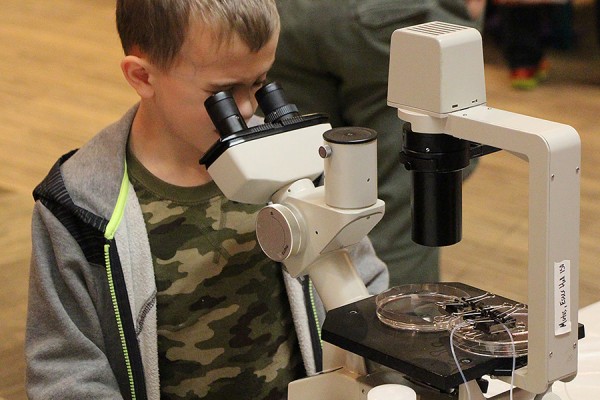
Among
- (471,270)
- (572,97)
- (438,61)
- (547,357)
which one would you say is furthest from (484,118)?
(572,97)

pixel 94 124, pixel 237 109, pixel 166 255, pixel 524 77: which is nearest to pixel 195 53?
pixel 237 109

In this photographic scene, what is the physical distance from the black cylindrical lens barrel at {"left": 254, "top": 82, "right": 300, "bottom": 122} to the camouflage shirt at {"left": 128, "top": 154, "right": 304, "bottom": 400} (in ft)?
0.76

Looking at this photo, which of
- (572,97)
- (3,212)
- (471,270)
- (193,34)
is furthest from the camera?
(572,97)

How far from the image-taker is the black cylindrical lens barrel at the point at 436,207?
3.58 feet

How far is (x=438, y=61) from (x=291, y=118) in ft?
0.98

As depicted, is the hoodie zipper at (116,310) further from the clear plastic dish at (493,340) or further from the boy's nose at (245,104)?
the clear plastic dish at (493,340)

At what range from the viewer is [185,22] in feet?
4.51

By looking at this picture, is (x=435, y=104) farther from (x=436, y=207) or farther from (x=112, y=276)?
(x=112, y=276)

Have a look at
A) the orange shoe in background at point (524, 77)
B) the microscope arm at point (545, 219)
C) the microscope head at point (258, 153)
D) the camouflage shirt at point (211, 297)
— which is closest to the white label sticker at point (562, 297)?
the microscope arm at point (545, 219)

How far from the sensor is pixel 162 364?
1.53 meters

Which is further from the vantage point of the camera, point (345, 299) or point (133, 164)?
point (133, 164)

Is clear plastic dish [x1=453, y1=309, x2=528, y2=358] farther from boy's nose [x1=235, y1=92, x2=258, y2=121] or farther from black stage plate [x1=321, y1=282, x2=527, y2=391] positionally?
boy's nose [x1=235, y1=92, x2=258, y2=121]

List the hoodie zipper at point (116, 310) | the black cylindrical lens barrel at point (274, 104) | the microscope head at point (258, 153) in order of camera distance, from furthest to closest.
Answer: the hoodie zipper at point (116, 310) → the black cylindrical lens barrel at point (274, 104) → the microscope head at point (258, 153)

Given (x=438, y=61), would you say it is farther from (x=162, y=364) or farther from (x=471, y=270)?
(x=471, y=270)
